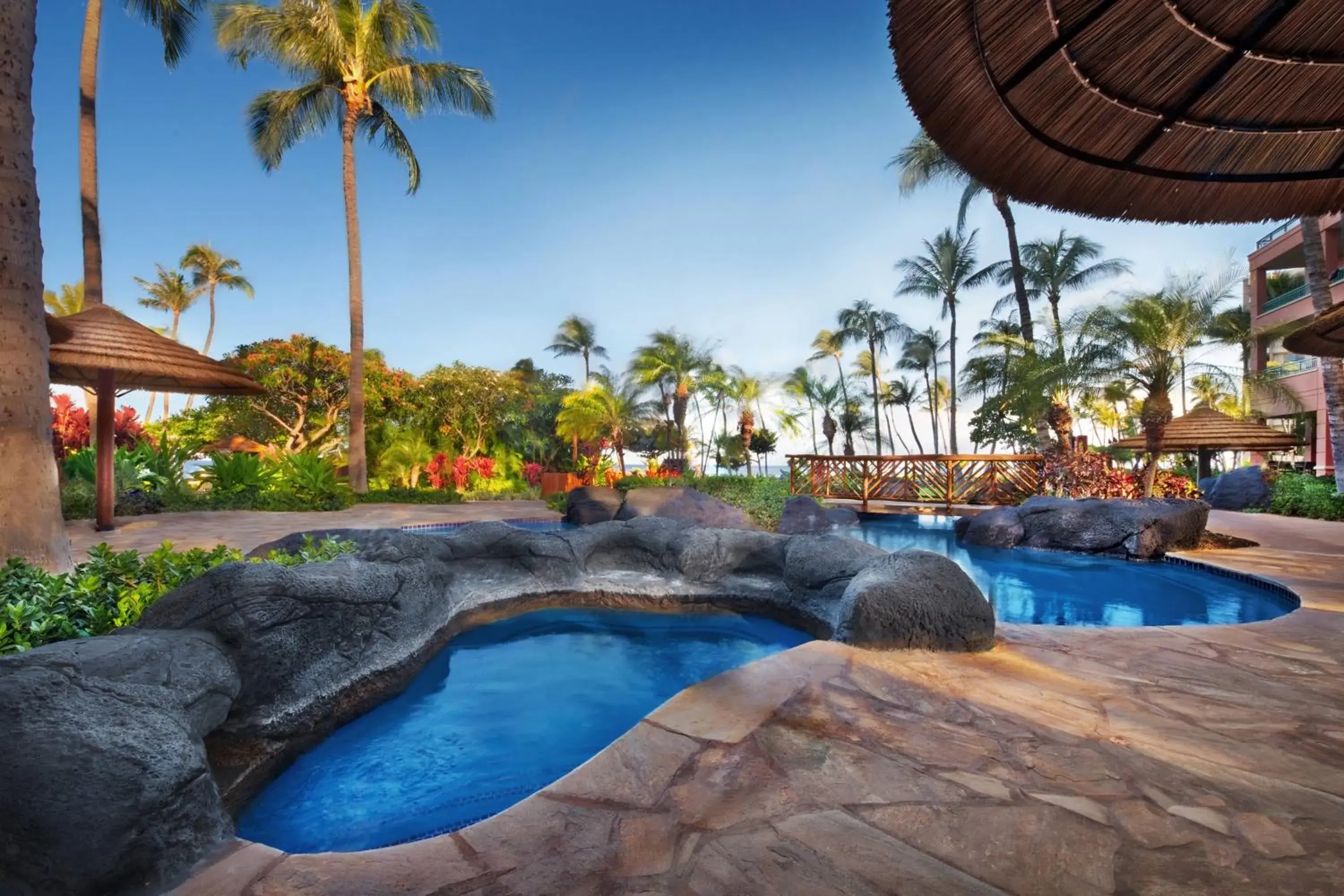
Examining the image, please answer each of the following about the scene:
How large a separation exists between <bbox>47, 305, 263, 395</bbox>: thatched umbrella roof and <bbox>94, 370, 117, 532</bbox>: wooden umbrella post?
20 centimetres

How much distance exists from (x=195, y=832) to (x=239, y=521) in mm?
A: 9243

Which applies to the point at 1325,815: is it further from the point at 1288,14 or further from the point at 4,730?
the point at 4,730

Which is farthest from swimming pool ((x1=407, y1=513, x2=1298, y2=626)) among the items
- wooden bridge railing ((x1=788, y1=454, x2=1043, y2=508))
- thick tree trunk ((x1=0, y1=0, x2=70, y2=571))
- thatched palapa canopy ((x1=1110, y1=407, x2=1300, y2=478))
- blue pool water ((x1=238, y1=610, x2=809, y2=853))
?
thatched palapa canopy ((x1=1110, y1=407, x2=1300, y2=478))

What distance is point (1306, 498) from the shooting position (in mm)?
12469

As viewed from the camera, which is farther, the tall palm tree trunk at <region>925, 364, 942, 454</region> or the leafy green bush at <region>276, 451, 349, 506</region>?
the tall palm tree trunk at <region>925, 364, 942, 454</region>

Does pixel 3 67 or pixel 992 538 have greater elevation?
pixel 3 67

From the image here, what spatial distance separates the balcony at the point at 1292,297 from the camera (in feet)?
62.5

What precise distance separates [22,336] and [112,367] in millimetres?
4598

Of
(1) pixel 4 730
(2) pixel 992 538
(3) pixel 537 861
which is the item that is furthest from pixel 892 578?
(2) pixel 992 538

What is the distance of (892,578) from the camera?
12.5 feet

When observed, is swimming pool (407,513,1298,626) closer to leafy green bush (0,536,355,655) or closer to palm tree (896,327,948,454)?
leafy green bush (0,536,355,655)

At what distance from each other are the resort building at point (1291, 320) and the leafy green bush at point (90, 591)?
84.3ft

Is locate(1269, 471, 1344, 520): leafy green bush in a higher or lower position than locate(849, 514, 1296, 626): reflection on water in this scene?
higher

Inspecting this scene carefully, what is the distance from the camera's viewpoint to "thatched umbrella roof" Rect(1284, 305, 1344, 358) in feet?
19.6
